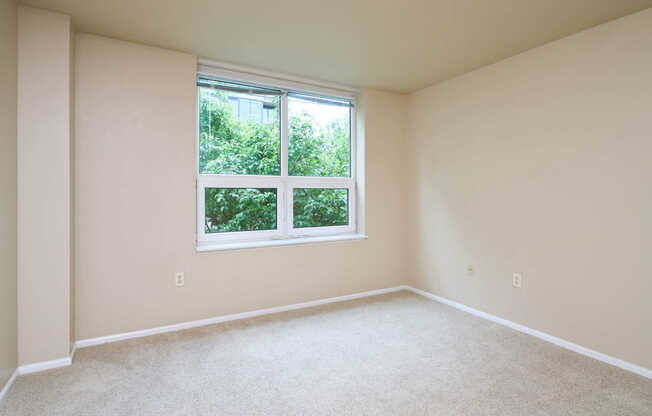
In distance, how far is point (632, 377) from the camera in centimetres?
222

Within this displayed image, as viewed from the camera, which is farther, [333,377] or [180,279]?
[180,279]

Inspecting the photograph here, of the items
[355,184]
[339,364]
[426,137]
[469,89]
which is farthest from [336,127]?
[339,364]

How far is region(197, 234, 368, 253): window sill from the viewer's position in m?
3.14

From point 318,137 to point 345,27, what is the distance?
1.47 metres

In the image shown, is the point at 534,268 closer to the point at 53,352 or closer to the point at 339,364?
the point at 339,364

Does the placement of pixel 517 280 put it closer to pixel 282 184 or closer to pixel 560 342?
Result: pixel 560 342

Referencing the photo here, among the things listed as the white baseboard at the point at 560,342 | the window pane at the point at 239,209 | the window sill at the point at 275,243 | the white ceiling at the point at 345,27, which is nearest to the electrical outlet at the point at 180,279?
the window sill at the point at 275,243

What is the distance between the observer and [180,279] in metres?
2.97

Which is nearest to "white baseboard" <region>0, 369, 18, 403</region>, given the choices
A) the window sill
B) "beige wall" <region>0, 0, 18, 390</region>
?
"beige wall" <region>0, 0, 18, 390</region>

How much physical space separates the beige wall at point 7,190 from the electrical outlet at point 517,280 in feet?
12.1

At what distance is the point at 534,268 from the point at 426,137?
179 centimetres

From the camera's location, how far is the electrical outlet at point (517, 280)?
2992 millimetres

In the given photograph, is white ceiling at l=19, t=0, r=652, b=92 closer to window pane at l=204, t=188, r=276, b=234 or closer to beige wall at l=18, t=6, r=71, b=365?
beige wall at l=18, t=6, r=71, b=365

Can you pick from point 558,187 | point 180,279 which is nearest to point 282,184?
point 180,279
